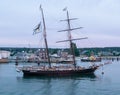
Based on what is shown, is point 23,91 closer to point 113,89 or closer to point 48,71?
point 113,89

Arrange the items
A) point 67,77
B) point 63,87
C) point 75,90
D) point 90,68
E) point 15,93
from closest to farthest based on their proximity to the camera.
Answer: point 15,93 → point 75,90 → point 63,87 → point 67,77 → point 90,68

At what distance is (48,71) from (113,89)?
3081 centimetres

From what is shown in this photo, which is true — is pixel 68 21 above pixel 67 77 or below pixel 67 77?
above

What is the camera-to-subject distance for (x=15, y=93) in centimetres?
6269

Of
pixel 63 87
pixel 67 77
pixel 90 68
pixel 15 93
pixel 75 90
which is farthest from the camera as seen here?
pixel 90 68

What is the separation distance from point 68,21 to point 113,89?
36.5m

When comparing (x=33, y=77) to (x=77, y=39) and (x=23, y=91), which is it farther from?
(x=23, y=91)

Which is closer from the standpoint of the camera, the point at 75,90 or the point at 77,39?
the point at 75,90

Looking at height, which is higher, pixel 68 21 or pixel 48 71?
pixel 68 21

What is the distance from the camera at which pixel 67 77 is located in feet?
307

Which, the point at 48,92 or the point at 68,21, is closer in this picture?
the point at 48,92

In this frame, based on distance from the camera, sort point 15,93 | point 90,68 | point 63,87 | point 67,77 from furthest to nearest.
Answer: point 90,68 → point 67,77 → point 63,87 → point 15,93

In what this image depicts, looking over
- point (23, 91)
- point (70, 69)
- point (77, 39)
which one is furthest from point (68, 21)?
point (23, 91)

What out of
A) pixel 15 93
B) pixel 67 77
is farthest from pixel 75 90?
pixel 67 77
